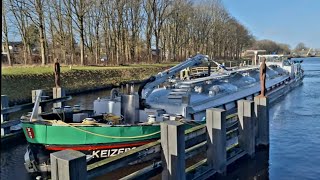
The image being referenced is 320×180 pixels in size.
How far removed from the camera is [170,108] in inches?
615

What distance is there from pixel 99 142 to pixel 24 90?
64.4ft

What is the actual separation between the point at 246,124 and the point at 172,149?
177 inches

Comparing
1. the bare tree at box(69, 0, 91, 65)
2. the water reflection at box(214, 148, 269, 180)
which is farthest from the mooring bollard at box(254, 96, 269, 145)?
the bare tree at box(69, 0, 91, 65)

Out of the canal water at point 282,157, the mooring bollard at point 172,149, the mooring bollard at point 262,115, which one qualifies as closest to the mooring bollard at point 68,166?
A: the mooring bollard at point 172,149

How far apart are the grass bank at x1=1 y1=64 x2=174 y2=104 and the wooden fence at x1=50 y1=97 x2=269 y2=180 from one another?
54.1 ft

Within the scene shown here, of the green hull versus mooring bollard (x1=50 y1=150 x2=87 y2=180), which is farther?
the green hull

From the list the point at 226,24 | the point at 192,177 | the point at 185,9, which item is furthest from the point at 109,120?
the point at 226,24

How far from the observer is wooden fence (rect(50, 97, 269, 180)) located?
577 centimetres

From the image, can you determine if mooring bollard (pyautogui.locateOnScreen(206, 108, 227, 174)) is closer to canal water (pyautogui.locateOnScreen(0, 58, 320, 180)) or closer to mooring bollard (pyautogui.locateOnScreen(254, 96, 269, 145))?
canal water (pyautogui.locateOnScreen(0, 58, 320, 180))

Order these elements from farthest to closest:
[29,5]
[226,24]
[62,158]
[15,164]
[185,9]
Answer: [226,24]
[185,9]
[29,5]
[15,164]
[62,158]

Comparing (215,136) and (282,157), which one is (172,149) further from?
(282,157)

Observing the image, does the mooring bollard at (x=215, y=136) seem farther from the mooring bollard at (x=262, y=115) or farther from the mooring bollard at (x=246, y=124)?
the mooring bollard at (x=262, y=115)

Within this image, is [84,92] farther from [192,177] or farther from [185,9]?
[185,9]

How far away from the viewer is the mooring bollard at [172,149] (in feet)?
25.1
